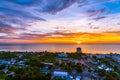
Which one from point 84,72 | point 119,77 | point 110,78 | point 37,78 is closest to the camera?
point 37,78

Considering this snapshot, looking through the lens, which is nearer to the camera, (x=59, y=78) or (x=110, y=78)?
(x=59, y=78)

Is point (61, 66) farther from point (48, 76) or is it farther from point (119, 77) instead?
point (119, 77)

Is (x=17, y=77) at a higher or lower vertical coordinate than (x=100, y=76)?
higher

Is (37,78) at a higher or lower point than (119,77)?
higher

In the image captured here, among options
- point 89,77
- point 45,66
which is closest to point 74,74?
point 89,77

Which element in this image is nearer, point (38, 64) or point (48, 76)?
point (48, 76)

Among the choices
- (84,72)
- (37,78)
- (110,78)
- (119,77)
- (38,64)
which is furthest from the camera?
(38,64)

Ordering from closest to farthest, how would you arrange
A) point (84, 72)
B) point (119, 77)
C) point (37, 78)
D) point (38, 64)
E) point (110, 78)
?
point (37, 78) < point (110, 78) < point (119, 77) < point (84, 72) < point (38, 64)

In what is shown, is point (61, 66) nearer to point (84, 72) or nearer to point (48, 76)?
point (84, 72)

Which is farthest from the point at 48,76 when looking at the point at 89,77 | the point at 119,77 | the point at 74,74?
the point at 119,77
